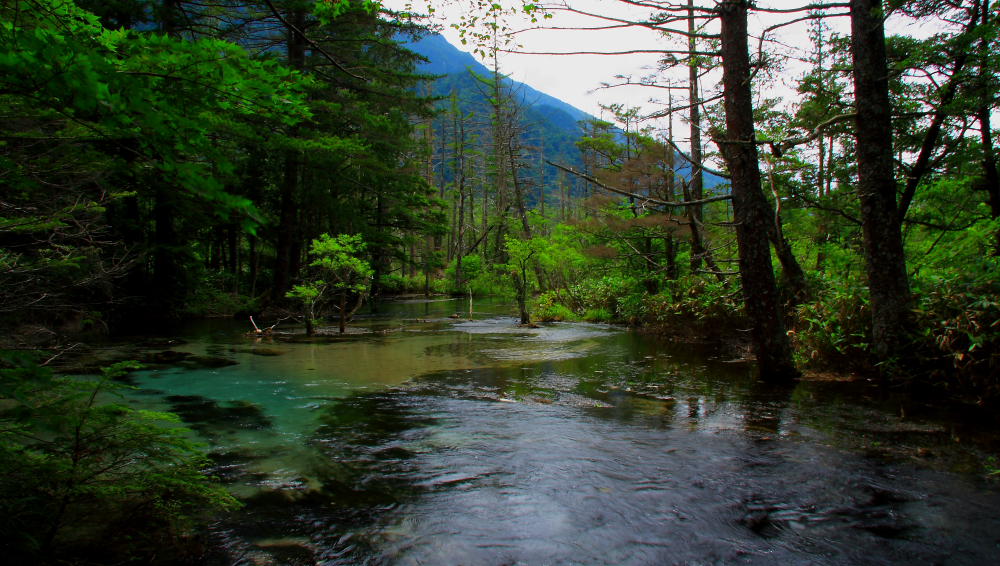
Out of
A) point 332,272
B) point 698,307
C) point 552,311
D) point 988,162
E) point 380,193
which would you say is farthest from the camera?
point 380,193

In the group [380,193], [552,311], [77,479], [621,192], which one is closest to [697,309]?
[552,311]

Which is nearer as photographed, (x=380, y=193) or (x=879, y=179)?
(x=879, y=179)

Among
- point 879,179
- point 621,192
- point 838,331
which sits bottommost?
point 838,331

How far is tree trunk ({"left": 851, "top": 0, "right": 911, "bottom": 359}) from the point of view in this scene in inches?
230

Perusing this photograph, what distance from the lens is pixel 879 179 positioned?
592cm

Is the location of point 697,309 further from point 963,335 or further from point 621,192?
point 621,192

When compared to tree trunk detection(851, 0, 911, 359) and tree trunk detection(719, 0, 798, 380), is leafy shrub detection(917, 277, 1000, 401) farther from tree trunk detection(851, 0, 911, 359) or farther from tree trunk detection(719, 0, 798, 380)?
tree trunk detection(719, 0, 798, 380)

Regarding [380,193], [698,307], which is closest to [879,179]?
[698,307]

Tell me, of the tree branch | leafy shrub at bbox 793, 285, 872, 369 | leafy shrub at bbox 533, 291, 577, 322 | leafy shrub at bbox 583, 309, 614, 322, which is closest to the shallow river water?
leafy shrub at bbox 793, 285, 872, 369

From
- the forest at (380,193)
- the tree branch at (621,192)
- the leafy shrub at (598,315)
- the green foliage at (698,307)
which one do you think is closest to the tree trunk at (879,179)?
the forest at (380,193)

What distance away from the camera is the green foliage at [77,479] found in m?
1.96

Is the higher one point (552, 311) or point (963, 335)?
point (963, 335)

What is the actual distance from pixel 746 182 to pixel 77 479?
6923 millimetres

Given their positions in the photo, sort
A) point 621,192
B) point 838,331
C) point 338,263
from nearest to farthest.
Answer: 1. point 621,192
2. point 838,331
3. point 338,263
